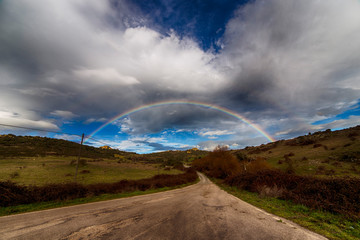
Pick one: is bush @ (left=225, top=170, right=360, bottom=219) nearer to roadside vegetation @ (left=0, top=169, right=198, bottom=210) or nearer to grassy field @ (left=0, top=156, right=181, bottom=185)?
roadside vegetation @ (left=0, top=169, right=198, bottom=210)

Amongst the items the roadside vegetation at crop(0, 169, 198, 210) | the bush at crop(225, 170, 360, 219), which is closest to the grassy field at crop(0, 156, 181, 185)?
the roadside vegetation at crop(0, 169, 198, 210)

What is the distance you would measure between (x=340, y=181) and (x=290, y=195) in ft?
11.3

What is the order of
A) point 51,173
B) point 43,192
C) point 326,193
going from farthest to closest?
point 51,173
point 43,192
point 326,193

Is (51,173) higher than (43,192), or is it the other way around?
(43,192)

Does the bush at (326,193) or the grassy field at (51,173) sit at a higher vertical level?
the bush at (326,193)

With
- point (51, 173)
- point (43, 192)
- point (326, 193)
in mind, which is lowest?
point (51, 173)

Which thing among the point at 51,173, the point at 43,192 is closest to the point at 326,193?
the point at 43,192

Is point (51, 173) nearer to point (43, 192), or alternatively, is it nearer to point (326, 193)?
point (43, 192)

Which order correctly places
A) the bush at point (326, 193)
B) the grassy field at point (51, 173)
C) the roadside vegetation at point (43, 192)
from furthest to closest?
1. the grassy field at point (51, 173)
2. the roadside vegetation at point (43, 192)
3. the bush at point (326, 193)

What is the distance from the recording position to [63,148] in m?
84.1

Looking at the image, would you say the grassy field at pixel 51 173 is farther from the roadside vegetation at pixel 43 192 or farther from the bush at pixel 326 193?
the bush at pixel 326 193

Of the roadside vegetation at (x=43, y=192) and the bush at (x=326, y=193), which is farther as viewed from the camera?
the roadside vegetation at (x=43, y=192)

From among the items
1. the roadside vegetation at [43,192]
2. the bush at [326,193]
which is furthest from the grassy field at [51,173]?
the bush at [326,193]

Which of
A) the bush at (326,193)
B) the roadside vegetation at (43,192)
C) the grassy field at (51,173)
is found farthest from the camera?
the grassy field at (51,173)
